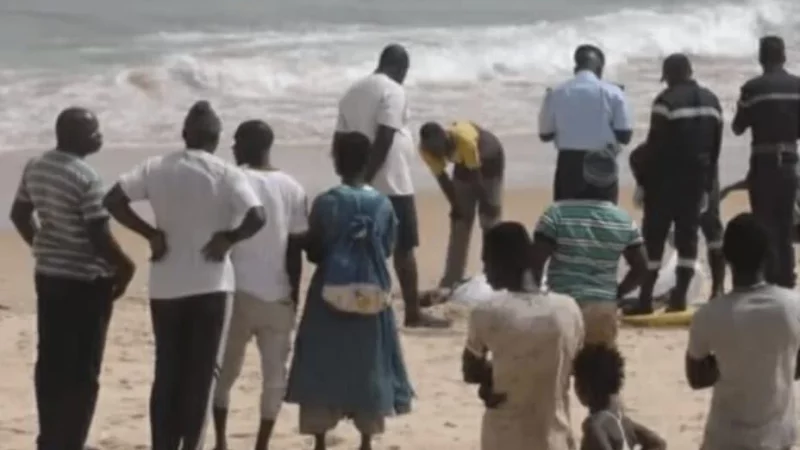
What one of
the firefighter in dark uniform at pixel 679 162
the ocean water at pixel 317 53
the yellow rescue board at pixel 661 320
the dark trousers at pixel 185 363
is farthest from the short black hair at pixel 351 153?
the ocean water at pixel 317 53

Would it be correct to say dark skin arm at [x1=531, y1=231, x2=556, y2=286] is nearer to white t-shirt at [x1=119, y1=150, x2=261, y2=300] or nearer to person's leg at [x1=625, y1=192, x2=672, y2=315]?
white t-shirt at [x1=119, y1=150, x2=261, y2=300]

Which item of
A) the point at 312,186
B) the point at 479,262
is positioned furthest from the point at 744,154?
the point at 479,262

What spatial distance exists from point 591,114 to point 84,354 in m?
4.13

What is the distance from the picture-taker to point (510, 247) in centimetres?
696

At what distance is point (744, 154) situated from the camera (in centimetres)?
1869

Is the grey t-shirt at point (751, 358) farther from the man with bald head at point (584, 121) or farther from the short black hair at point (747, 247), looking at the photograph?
the man with bald head at point (584, 121)

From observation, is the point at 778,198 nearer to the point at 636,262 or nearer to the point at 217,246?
the point at 636,262

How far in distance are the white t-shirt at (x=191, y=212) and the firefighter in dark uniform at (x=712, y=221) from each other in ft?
13.6

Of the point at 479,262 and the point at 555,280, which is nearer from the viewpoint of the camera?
the point at 555,280

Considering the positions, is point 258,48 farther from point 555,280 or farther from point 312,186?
point 555,280

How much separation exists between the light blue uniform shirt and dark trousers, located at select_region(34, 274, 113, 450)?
3.96m

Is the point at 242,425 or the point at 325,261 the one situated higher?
the point at 325,261

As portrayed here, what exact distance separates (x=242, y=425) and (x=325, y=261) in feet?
4.93

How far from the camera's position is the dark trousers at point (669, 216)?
39.1 ft
